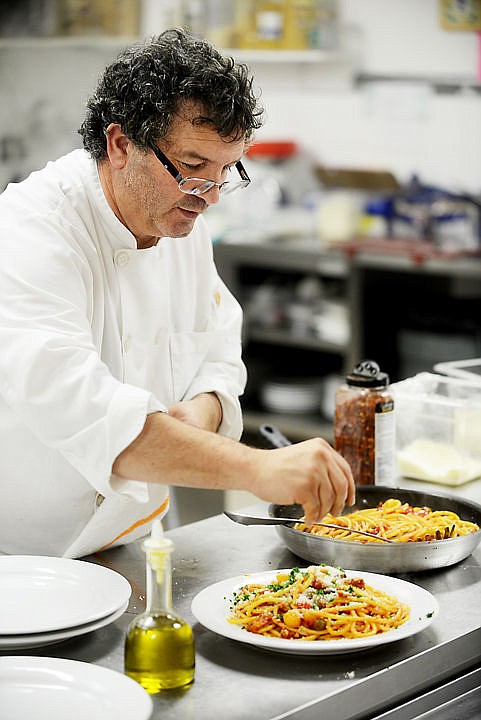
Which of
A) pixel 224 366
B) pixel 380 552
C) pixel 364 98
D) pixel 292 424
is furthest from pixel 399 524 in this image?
pixel 364 98

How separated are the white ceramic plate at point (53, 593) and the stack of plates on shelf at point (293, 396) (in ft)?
10.5

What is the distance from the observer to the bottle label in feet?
6.85

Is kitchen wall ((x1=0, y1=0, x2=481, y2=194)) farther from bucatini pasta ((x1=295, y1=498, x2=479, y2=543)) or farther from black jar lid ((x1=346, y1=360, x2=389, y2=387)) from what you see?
bucatini pasta ((x1=295, y1=498, x2=479, y2=543))

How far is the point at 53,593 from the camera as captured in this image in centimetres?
163

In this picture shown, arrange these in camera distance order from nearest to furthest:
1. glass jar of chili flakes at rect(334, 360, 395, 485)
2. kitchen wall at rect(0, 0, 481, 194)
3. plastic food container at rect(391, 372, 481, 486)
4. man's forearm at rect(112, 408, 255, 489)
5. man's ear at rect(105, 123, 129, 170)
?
man's forearm at rect(112, 408, 255, 489), man's ear at rect(105, 123, 129, 170), glass jar of chili flakes at rect(334, 360, 395, 485), plastic food container at rect(391, 372, 481, 486), kitchen wall at rect(0, 0, 481, 194)

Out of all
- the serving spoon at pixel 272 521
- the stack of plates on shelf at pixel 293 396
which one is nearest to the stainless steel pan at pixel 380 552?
the serving spoon at pixel 272 521

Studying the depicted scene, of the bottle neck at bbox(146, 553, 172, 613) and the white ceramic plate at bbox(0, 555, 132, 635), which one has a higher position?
the bottle neck at bbox(146, 553, 172, 613)

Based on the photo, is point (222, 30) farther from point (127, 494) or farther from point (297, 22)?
point (127, 494)

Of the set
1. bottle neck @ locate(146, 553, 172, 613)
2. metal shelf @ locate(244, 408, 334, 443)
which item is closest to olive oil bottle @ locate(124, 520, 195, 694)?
bottle neck @ locate(146, 553, 172, 613)

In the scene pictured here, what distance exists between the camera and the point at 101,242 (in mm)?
1942

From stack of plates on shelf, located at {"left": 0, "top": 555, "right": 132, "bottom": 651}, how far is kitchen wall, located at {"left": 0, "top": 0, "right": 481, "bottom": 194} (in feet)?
11.0

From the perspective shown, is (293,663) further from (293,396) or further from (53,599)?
(293,396)

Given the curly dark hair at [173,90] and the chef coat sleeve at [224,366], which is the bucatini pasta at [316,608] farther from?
the curly dark hair at [173,90]

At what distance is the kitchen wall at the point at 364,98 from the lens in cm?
468
